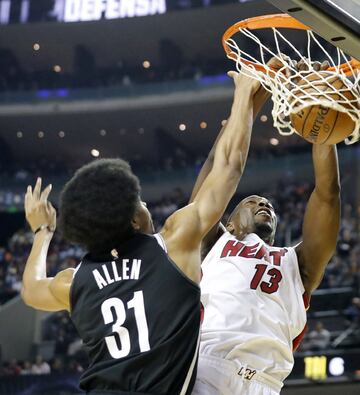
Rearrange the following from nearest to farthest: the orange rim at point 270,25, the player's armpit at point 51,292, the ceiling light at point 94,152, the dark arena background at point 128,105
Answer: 1. the player's armpit at point 51,292
2. the orange rim at point 270,25
3. the dark arena background at point 128,105
4. the ceiling light at point 94,152

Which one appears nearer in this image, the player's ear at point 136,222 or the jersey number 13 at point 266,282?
the player's ear at point 136,222

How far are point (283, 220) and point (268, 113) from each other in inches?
147

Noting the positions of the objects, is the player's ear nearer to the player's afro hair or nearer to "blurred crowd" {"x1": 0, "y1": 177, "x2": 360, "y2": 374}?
the player's afro hair

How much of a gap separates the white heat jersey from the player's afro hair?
804 mm

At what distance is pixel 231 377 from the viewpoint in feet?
11.8

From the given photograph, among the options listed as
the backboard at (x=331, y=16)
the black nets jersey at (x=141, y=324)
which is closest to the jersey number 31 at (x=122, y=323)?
the black nets jersey at (x=141, y=324)

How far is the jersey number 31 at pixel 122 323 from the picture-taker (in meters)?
2.96

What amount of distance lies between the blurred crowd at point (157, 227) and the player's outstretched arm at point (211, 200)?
9.76 metres

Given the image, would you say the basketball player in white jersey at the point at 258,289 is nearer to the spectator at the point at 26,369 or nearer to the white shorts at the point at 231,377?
the white shorts at the point at 231,377

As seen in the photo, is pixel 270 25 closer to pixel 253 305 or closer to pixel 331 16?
pixel 331 16

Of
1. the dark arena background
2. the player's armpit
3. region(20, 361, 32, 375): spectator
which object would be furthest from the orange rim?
the dark arena background

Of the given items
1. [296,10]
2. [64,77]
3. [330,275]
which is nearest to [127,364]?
[296,10]

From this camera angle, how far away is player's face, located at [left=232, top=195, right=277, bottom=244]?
4199 millimetres

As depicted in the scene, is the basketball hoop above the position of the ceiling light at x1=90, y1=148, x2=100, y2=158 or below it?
above
